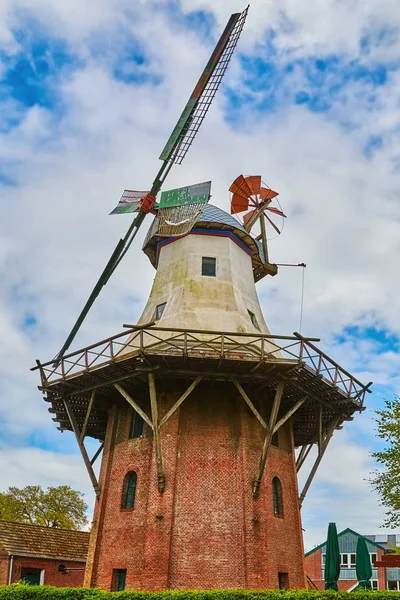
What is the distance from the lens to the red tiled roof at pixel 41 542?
22.7 metres

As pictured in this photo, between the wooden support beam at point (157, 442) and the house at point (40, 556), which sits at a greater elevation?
the wooden support beam at point (157, 442)

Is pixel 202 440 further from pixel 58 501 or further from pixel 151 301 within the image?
pixel 58 501

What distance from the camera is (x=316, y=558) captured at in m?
49.2

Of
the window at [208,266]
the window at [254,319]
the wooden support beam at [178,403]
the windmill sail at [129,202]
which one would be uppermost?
the windmill sail at [129,202]

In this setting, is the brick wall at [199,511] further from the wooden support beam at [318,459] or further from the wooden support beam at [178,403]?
the wooden support beam at [178,403]

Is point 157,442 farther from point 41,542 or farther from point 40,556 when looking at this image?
point 41,542

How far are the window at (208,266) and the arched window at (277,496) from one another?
754 cm

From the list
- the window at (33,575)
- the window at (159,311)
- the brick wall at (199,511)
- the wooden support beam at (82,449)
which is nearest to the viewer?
the brick wall at (199,511)

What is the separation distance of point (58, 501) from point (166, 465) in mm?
30007

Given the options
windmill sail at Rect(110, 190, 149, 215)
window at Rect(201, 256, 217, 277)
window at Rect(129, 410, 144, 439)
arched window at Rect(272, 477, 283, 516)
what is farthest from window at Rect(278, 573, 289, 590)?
windmill sail at Rect(110, 190, 149, 215)

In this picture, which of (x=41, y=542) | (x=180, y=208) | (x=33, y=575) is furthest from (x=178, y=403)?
(x=41, y=542)

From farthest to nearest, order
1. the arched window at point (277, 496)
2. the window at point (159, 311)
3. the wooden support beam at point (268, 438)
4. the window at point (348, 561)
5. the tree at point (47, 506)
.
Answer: the window at point (348, 561)
the tree at point (47, 506)
the window at point (159, 311)
the arched window at point (277, 496)
the wooden support beam at point (268, 438)

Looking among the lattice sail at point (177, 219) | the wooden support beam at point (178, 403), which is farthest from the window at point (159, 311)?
the wooden support beam at point (178, 403)

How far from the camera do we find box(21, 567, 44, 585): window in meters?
22.6
